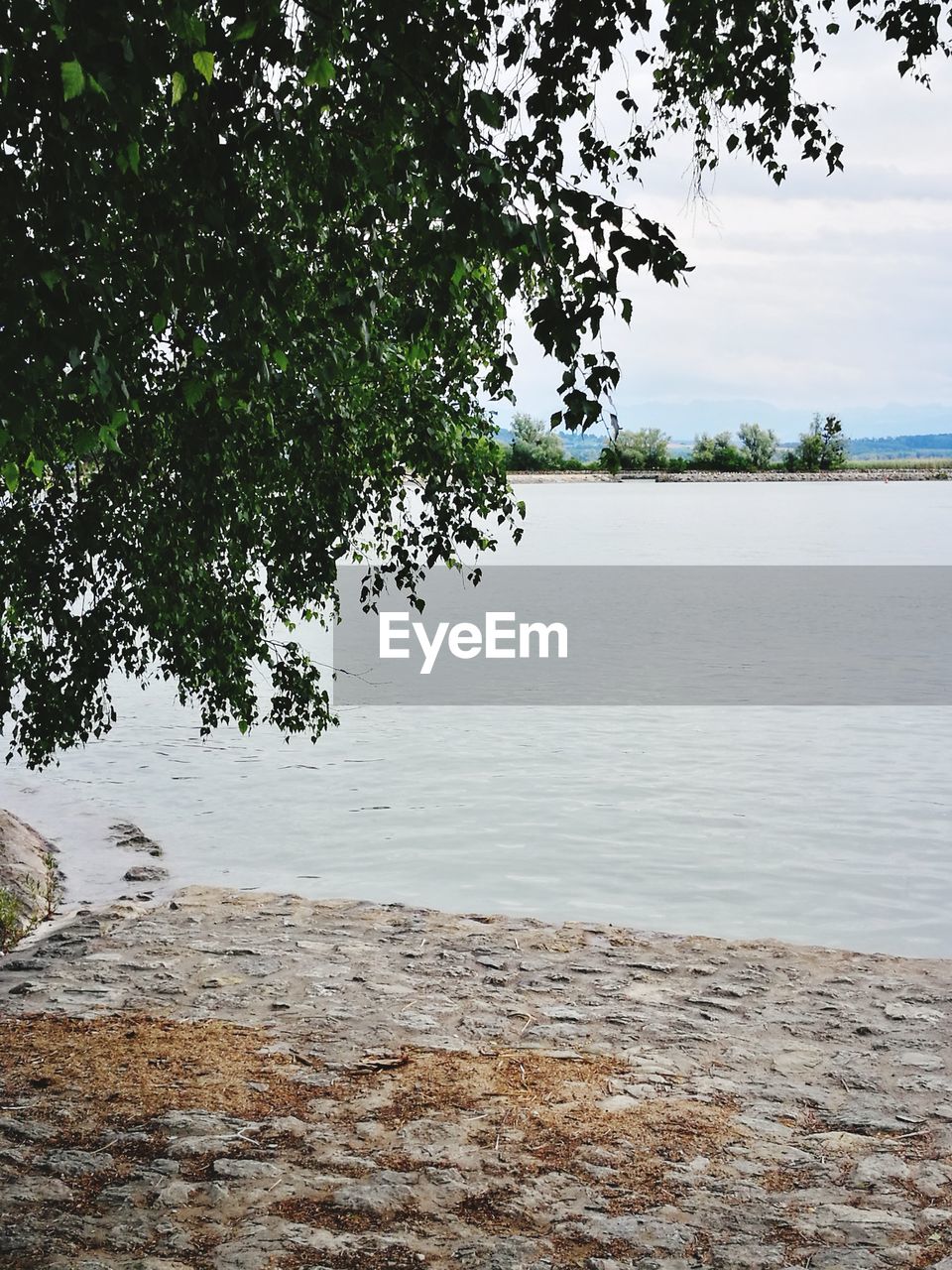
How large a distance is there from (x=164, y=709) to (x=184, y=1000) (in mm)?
16826

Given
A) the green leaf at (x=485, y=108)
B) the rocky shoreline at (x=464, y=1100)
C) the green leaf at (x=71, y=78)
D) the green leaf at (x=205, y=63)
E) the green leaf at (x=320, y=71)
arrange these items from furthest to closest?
1. the rocky shoreline at (x=464, y=1100)
2. the green leaf at (x=485, y=108)
3. the green leaf at (x=320, y=71)
4. the green leaf at (x=205, y=63)
5. the green leaf at (x=71, y=78)

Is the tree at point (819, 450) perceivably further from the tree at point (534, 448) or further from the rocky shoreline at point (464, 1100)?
the rocky shoreline at point (464, 1100)

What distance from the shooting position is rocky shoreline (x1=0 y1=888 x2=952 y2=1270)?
18.1 ft

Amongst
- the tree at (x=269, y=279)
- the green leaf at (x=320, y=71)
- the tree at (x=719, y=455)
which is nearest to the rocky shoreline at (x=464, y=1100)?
the tree at (x=269, y=279)

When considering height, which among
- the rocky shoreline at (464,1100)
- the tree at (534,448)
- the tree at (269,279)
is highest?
the tree at (534,448)

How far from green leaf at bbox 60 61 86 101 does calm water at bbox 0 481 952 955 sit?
36.1 ft

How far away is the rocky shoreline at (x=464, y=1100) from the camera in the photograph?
5.52 m

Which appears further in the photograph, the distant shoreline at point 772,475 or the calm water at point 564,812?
the distant shoreline at point 772,475

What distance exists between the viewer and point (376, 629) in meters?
40.0

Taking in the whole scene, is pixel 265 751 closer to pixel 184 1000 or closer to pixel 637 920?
pixel 637 920
